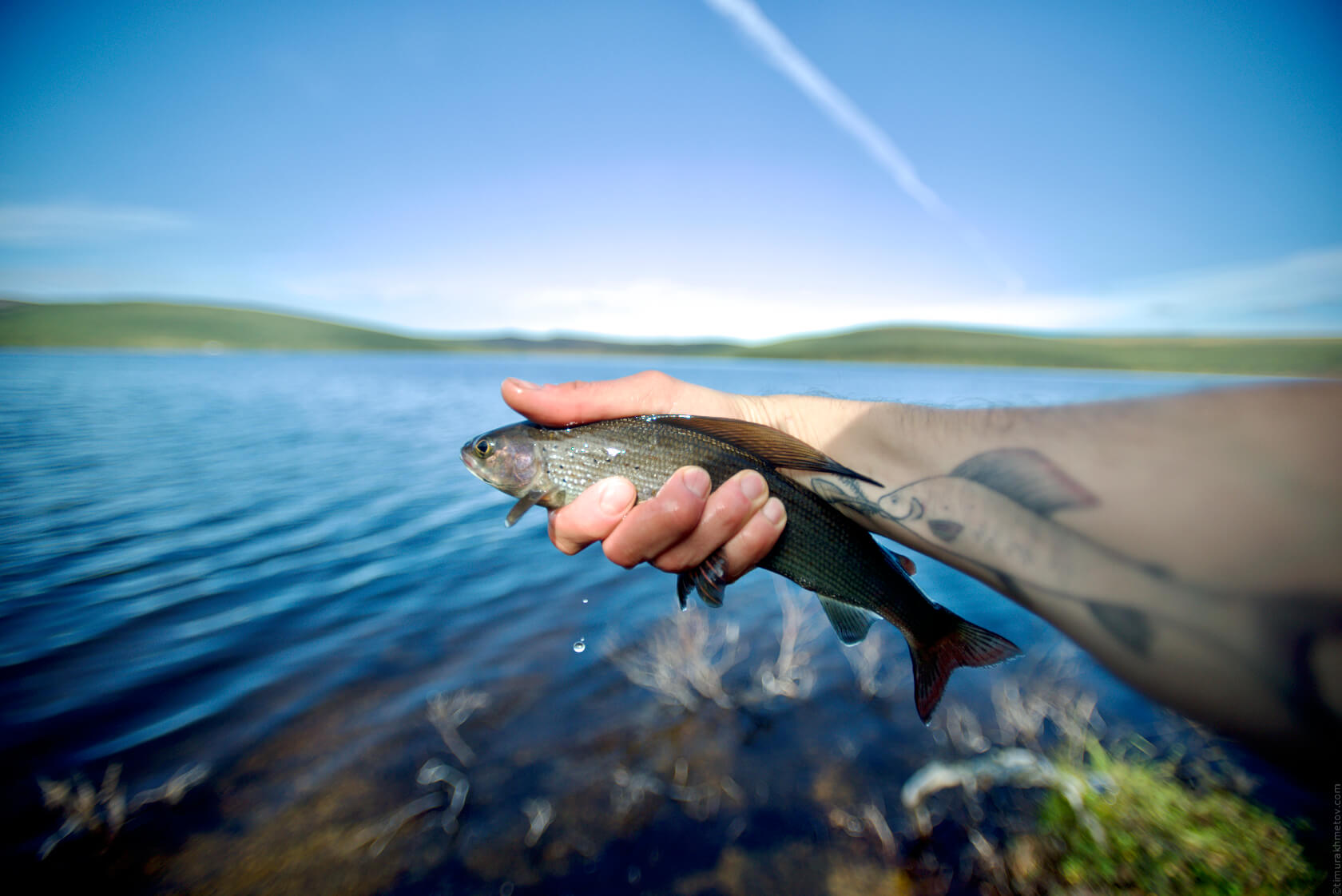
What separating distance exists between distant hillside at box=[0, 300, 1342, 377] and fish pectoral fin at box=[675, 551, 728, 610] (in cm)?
7676

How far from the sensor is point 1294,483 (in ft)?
4.81

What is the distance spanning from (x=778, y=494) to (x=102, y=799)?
6957mm

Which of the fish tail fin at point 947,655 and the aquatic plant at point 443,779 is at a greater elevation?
the fish tail fin at point 947,655

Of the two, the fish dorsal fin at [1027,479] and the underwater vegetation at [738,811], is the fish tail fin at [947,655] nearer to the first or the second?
the fish dorsal fin at [1027,479]

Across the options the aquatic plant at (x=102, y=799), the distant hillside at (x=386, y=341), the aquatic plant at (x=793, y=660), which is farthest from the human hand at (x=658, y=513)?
the distant hillside at (x=386, y=341)

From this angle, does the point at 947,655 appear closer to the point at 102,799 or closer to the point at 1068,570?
the point at 1068,570

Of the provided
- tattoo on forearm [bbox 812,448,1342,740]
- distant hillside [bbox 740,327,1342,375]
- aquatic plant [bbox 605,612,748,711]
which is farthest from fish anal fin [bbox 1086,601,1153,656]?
distant hillside [bbox 740,327,1342,375]

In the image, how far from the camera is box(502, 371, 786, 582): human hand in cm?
283

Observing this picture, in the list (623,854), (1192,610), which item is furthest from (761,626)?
(1192,610)

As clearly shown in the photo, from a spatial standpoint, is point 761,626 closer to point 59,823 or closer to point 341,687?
point 341,687

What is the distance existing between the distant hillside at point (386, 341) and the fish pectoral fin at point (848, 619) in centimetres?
7643

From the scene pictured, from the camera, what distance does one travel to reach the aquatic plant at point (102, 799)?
4.78 meters

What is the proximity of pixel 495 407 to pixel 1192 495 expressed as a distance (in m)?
34.8

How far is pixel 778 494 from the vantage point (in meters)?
2.90
